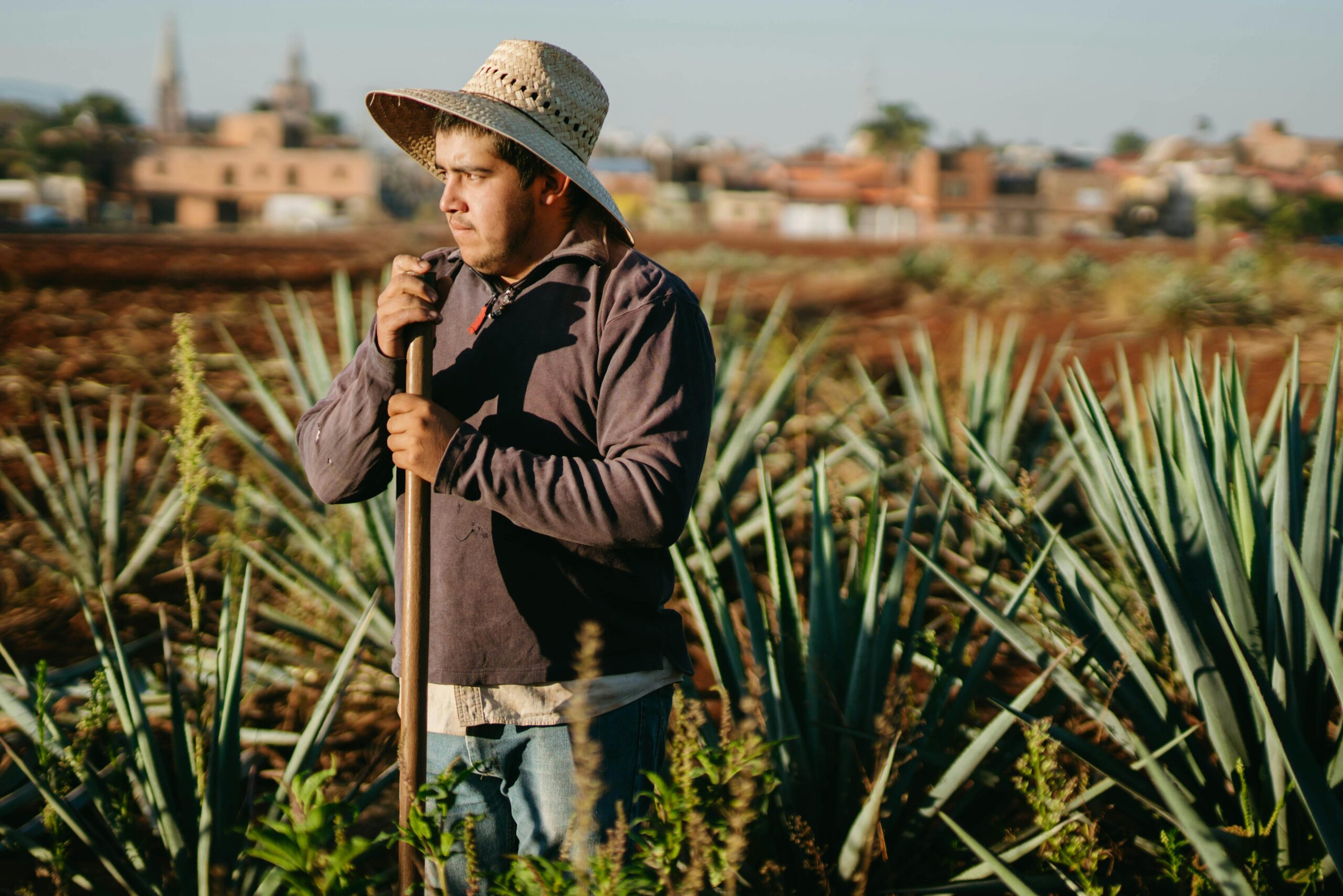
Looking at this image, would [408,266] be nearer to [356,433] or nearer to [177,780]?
[356,433]

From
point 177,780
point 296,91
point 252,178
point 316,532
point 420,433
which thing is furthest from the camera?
point 296,91

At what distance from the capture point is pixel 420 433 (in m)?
1.34

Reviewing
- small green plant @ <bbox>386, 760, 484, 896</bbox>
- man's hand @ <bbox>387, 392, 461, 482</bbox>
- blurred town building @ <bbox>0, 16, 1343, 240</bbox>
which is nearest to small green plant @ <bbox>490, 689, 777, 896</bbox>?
small green plant @ <bbox>386, 760, 484, 896</bbox>

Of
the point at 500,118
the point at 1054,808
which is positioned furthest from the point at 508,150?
the point at 1054,808

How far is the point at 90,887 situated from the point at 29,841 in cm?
16

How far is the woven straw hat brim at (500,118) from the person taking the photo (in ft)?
4.57

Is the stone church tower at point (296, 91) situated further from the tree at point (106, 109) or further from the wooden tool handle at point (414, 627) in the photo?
the wooden tool handle at point (414, 627)

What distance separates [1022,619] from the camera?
9.37ft

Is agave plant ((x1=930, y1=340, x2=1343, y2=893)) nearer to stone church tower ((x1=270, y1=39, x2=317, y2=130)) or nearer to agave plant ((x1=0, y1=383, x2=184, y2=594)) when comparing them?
agave plant ((x1=0, y1=383, x2=184, y2=594))

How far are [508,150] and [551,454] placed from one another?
1.29ft

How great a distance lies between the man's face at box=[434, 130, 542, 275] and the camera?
Answer: 4.72 feet

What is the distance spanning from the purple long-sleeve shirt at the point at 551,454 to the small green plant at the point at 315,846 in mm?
308

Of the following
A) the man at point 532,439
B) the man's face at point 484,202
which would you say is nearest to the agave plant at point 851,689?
the man at point 532,439

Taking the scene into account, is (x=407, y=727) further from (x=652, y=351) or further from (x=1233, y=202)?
(x=1233, y=202)
